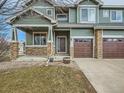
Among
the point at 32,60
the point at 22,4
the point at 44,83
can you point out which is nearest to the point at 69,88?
the point at 44,83

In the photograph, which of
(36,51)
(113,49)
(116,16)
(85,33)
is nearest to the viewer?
(36,51)

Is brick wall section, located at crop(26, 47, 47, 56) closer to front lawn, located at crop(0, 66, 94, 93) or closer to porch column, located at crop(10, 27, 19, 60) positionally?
porch column, located at crop(10, 27, 19, 60)

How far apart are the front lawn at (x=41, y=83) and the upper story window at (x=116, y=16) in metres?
19.4

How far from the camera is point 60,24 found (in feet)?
97.9

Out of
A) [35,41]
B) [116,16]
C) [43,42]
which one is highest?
[116,16]

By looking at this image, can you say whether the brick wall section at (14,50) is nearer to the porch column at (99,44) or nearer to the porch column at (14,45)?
the porch column at (14,45)

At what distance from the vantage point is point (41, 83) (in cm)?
1149

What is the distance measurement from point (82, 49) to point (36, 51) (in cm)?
558

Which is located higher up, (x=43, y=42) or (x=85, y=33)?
(x=85, y=33)

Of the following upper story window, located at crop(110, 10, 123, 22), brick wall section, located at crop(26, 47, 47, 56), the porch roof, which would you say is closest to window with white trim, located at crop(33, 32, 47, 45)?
the porch roof

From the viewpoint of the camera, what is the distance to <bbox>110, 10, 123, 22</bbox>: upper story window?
3155 centimetres

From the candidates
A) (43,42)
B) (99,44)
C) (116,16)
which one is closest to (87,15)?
(116,16)

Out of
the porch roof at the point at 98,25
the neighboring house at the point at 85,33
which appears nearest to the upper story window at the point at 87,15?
the neighboring house at the point at 85,33

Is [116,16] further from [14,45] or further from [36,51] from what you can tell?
[14,45]
